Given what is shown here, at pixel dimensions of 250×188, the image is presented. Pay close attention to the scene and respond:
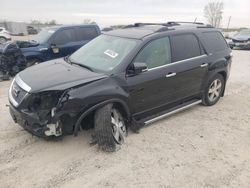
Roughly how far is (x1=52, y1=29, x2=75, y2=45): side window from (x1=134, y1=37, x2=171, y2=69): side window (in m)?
5.47

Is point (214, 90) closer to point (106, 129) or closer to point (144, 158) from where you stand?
point (144, 158)

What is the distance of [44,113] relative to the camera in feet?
12.5

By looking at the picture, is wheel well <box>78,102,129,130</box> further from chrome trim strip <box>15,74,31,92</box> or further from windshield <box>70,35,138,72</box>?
chrome trim strip <box>15,74,31,92</box>

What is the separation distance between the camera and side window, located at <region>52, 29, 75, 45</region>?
950 cm

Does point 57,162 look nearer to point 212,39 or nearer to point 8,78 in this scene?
point 212,39

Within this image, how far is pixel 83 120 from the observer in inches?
166

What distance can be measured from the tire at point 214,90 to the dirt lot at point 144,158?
2.54 ft

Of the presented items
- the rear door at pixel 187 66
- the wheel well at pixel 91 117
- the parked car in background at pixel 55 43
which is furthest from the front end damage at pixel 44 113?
the parked car in background at pixel 55 43

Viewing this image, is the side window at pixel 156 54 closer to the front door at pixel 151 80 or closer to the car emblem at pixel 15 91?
the front door at pixel 151 80

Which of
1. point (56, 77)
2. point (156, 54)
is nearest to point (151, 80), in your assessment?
point (156, 54)

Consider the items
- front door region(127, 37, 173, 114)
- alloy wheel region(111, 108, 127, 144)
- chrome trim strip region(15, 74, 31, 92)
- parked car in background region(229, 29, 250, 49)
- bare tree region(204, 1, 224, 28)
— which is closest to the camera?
chrome trim strip region(15, 74, 31, 92)

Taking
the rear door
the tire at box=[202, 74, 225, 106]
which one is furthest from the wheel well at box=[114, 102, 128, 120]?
the tire at box=[202, 74, 225, 106]

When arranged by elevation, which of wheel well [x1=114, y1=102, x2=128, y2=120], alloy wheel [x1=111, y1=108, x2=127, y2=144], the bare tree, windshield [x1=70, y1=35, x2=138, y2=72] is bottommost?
the bare tree

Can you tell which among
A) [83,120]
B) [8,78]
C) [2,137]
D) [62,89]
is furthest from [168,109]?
[8,78]
